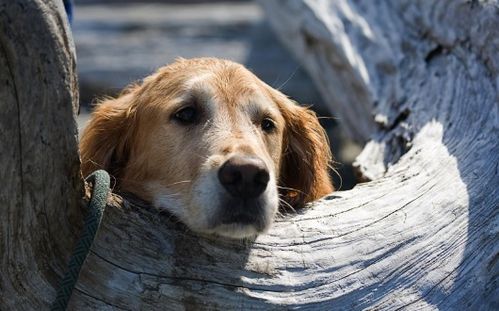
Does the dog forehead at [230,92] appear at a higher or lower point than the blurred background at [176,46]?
higher

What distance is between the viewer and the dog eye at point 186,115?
4012 mm

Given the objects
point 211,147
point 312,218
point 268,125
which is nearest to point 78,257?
point 211,147

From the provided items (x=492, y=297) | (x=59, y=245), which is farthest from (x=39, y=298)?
(x=492, y=297)

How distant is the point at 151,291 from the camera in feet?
10.2

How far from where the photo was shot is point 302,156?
4.61 metres

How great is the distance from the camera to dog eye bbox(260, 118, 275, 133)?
4.23 m

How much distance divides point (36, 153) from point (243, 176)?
84 centimetres

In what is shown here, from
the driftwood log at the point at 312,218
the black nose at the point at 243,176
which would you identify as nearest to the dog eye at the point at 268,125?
the driftwood log at the point at 312,218

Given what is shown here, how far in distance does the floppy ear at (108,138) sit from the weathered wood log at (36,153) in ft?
4.18

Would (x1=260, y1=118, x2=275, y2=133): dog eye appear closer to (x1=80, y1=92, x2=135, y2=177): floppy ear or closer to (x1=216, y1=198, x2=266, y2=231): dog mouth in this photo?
(x1=80, y1=92, x2=135, y2=177): floppy ear

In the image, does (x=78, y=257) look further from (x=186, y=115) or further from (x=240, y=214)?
(x=186, y=115)

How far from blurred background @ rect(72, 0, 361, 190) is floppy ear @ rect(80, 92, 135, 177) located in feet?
18.0

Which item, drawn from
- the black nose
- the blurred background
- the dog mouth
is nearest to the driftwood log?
the dog mouth

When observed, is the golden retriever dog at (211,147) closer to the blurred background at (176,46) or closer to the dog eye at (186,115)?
the dog eye at (186,115)
